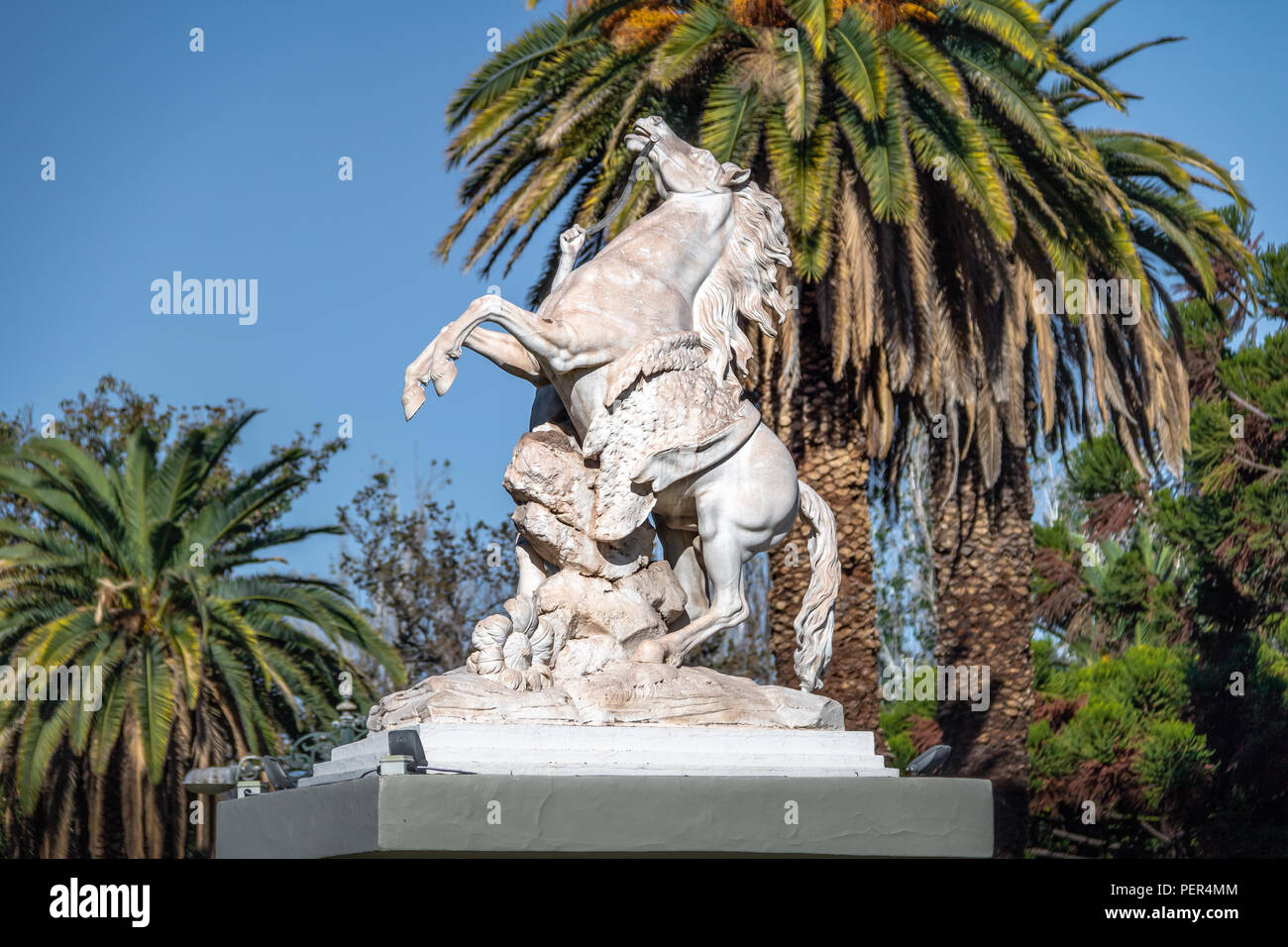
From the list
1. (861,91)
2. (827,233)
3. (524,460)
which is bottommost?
(524,460)

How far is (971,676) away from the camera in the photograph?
1941cm

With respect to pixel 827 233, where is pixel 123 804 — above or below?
below

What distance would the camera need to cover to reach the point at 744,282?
8.38m

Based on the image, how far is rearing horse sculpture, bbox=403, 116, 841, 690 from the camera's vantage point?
7.70 meters

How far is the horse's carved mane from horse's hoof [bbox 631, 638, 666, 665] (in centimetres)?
147

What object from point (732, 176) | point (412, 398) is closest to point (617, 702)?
point (412, 398)

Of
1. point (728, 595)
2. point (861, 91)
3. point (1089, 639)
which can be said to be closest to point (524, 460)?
point (728, 595)

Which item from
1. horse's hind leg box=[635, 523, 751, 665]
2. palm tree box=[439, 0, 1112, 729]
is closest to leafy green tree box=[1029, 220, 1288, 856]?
palm tree box=[439, 0, 1112, 729]

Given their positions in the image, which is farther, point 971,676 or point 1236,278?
point 1236,278

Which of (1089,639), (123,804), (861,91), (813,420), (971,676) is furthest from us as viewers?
(1089,639)

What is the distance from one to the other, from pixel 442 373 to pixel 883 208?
890 cm

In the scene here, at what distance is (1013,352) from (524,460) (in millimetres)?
11715
